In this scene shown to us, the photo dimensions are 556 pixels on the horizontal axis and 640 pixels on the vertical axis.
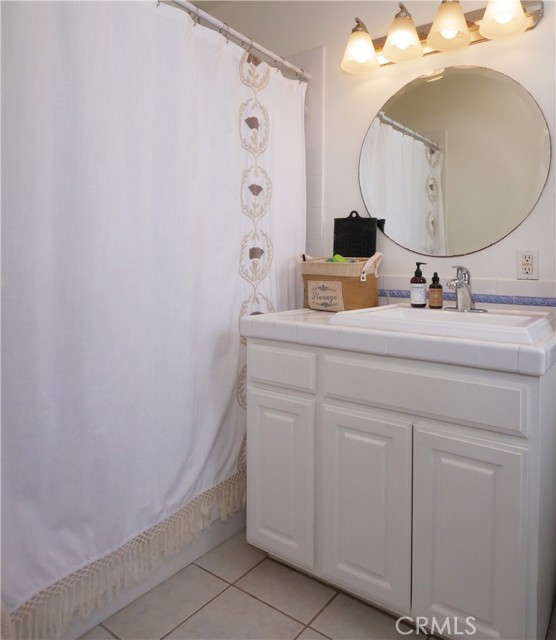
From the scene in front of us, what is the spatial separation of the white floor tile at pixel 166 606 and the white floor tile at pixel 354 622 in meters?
0.37

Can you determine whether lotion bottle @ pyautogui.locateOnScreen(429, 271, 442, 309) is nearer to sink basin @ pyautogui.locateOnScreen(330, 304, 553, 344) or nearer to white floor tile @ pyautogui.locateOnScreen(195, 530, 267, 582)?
sink basin @ pyautogui.locateOnScreen(330, 304, 553, 344)

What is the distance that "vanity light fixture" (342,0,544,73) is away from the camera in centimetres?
162

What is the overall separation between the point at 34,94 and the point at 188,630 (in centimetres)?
155

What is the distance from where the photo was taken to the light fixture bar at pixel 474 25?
1.64 meters

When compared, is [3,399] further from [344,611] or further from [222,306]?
[344,611]

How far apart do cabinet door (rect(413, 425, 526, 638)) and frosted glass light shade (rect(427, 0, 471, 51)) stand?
4.39 feet

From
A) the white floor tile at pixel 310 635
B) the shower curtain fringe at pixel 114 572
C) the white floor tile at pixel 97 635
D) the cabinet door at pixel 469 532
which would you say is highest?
the cabinet door at pixel 469 532

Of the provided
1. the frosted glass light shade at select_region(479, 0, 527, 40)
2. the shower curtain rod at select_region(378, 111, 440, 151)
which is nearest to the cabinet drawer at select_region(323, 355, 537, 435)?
the shower curtain rod at select_region(378, 111, 440, 151)

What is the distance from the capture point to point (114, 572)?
151 cm

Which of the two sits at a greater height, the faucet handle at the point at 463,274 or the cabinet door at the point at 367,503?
the faucet handle at the point at 463,274

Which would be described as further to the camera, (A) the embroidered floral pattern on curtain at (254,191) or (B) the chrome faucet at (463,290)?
(A) the embroidered floral pattern on curtain at (254,191)

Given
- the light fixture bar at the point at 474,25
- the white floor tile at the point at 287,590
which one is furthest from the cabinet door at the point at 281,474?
the light fixture bar at the point at 474,25

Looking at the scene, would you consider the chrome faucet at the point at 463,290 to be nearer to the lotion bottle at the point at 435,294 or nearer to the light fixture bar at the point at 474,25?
the lotion bottle at the point at 435,294

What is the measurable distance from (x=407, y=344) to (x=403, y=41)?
1.17 metres
